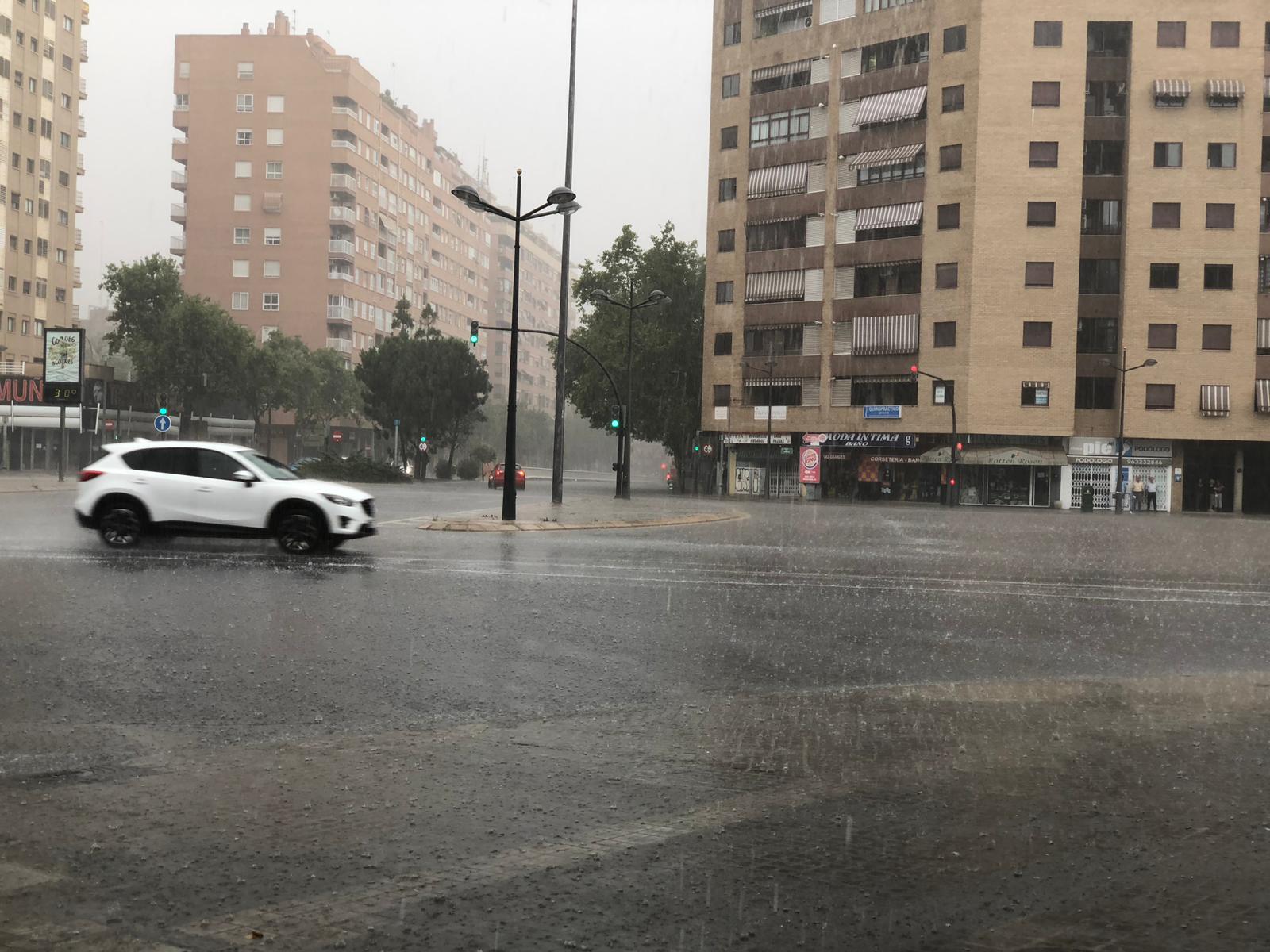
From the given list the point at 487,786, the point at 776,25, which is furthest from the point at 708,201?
the point at 487,786

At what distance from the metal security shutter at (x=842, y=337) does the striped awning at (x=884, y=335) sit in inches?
12.0

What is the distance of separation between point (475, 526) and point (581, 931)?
21665 millimetres

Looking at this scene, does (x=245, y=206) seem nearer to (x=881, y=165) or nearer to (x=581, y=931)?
(x=881, y=165)

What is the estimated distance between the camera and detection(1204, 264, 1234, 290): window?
202 ft

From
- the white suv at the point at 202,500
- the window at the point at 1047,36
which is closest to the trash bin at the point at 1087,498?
the window at the point at 1047,36

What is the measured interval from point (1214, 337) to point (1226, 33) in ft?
49.6

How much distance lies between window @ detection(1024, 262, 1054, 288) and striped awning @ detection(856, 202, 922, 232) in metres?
6.41

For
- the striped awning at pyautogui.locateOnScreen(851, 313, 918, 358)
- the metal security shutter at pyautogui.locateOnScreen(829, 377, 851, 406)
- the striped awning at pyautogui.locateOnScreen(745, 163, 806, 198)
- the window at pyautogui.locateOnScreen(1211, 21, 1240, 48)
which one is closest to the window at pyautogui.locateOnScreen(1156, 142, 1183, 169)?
the window at pyautogui.locateOnScreen(1211, 21, 1240, 48)

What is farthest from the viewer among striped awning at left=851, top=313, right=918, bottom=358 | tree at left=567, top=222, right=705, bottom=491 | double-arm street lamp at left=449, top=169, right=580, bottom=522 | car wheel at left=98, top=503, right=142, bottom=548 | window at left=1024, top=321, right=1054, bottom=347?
tree at left=567, top=222, right=705, bottom=491

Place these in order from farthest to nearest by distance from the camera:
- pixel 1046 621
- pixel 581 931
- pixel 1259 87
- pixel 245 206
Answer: pixel 245 206, pixel 1259 87, pixel 1046 621, pixel 581 931

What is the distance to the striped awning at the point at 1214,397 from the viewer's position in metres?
61.5

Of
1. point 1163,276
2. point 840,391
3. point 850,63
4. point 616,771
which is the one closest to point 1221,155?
point 1163,276

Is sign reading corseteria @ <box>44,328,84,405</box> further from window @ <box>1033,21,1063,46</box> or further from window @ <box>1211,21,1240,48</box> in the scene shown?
window @ <box>1211,21,1240,48</box>

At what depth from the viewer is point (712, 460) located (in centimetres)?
7525
